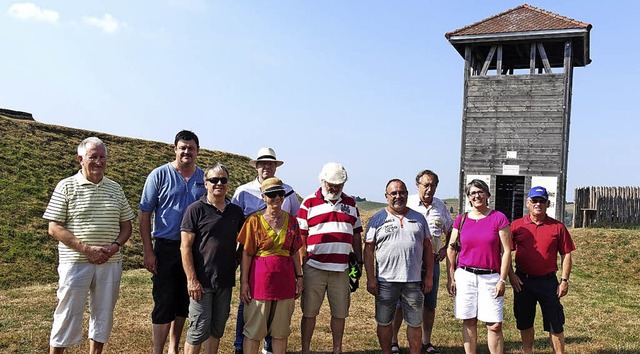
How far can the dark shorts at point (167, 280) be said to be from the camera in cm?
504

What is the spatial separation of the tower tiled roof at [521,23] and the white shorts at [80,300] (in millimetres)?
16978

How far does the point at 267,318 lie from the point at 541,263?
114 inches

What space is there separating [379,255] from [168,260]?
2180 millimetres

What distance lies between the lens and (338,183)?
5379 mm

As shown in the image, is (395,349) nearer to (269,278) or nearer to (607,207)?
(269,278)

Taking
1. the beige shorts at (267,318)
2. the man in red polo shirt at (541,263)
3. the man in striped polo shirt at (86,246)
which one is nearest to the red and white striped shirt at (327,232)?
the beige shorts at (267,318)

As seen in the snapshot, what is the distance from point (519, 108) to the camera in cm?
1859

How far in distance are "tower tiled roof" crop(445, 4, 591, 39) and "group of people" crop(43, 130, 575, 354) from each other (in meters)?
14.6

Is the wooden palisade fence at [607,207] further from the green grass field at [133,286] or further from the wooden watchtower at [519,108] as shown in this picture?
the green grass field at [133,286]

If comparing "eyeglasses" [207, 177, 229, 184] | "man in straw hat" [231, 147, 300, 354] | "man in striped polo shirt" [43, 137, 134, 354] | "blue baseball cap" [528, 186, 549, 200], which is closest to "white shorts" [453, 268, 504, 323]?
"blue baseball cap" [528, 186, 549, 200]

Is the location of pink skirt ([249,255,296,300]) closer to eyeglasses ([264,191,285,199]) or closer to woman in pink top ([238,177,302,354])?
woman in pink top ([238,177,302,354])

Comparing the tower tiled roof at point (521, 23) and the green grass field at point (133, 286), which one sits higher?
the tower tiled roof at point (521, 23)

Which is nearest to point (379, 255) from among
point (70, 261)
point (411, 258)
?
point (411, 258)

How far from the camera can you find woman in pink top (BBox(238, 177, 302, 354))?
4734 millimetres
